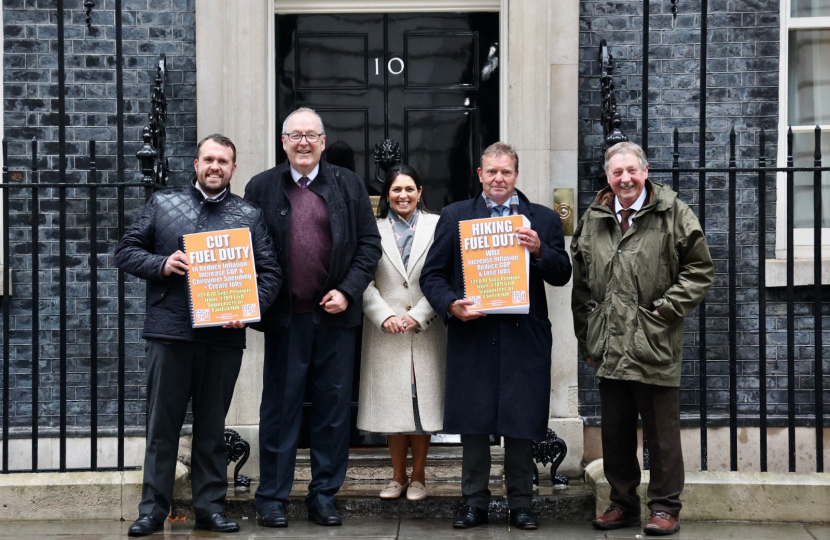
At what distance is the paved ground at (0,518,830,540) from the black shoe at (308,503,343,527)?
0.03m

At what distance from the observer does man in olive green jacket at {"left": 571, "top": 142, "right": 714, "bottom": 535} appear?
5.17 meters

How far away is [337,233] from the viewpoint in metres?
5.44

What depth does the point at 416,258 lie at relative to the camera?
19.0 feet

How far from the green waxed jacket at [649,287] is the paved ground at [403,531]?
2.89 feet

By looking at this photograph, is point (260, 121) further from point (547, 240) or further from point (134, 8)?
point (547, 240)

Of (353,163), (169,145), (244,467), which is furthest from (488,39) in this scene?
(244,467)

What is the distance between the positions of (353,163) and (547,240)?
1799 millimetres

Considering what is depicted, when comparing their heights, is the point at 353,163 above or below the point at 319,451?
above

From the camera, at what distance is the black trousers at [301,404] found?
5.50 meters

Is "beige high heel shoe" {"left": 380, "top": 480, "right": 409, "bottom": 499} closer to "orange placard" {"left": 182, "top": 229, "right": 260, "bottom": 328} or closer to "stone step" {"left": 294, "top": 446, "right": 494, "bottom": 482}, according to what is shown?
"stone step" {"left": 294, "top": 446, "right": 494, "bottom": 482}

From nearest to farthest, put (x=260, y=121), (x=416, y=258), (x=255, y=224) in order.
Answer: (x=255, y=224)
(x=416, y=258)
(x=260, y=121)

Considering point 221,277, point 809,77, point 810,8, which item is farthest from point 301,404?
point 810,8

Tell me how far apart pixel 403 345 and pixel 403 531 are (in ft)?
3.28

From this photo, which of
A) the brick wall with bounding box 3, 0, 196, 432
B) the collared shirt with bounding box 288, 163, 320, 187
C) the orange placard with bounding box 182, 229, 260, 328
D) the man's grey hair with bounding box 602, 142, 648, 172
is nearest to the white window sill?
the man's grey hair with bounding box 602, 142, 648, 172
